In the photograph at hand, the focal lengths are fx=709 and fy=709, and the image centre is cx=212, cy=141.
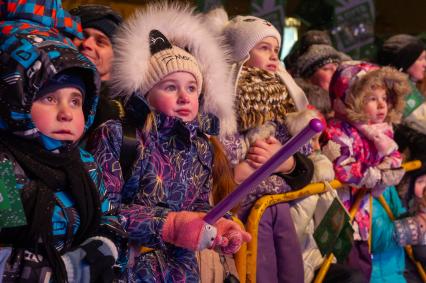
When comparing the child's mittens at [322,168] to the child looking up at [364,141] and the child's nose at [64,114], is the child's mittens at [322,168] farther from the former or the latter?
the child's nose at [64,114]

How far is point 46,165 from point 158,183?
1.72 feet

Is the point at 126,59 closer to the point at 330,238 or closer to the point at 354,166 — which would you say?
the point at 330,238

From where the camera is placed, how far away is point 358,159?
3.60 meters

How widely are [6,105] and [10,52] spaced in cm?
15

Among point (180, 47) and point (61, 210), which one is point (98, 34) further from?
point (61, 210)

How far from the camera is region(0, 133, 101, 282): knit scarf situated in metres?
1.88

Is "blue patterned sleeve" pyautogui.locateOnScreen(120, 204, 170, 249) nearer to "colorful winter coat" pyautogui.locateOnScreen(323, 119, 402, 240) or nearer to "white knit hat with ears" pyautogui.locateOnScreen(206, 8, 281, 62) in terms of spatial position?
"white knit hat with ears" pyautogui.locateOnScreen(206, 8, 281, 62)

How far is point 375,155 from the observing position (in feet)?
12.0

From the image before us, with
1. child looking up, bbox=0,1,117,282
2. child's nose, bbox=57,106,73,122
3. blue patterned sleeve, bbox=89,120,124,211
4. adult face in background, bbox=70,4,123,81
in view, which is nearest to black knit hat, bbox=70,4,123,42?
adult face in background, bbox=70,4,123,81

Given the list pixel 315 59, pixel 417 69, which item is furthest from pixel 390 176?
pixel 417 69

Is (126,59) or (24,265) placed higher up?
(126,59)

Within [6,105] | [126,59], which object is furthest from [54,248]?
[126,59]

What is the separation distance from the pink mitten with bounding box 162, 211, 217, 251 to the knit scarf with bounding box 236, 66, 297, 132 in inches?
31.5

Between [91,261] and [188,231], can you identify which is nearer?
[91,261]
